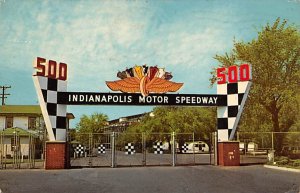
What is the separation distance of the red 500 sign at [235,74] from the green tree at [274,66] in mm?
7622

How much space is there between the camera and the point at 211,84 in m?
30.0

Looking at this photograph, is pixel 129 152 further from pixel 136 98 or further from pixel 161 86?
pixel 161 86

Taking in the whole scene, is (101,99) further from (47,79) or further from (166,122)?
(166,122)

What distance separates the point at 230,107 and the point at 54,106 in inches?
383

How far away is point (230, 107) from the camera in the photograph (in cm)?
1961

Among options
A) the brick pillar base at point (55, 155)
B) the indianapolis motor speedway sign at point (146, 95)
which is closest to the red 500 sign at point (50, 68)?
the indianapolis motor speedway sign at point (146, 95)

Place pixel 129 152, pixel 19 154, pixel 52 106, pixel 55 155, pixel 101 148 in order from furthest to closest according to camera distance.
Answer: pixel 19 154 → pixel 101 148 → pixel 129 152 → pixel 52 106 → pixel 55 155

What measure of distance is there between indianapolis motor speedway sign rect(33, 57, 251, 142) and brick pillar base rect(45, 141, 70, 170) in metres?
0.35

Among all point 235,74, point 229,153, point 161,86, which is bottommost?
point 229,153

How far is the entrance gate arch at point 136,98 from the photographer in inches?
701

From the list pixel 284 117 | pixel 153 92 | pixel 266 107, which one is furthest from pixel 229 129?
pixel 284 117

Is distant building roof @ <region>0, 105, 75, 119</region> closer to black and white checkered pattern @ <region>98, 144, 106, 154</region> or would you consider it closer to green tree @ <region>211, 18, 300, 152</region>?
black and white checkered pattern @ <region>98, 144, 106, 154</region>

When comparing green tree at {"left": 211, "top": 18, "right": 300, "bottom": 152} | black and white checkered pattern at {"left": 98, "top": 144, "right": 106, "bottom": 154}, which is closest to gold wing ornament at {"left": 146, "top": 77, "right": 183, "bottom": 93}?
black and white checkered pattern at {"left": 98, "top": 144, "right": 106, "bottom": 154}

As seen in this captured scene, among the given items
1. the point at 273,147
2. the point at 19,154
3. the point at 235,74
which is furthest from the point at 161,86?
the point at 19,154
